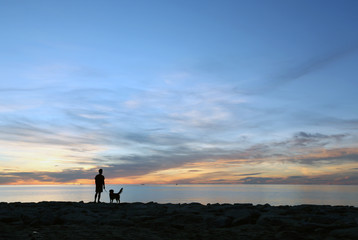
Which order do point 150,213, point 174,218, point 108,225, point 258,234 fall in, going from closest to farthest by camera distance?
1. point 258,234
2. point 108,225
3. point 174,218
4. point 150,213

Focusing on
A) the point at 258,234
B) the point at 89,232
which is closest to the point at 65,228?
the point at 89,232

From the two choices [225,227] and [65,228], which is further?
[225,227]

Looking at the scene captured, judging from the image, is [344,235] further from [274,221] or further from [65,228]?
[65,228]

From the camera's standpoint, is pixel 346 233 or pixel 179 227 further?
pixel 179 227

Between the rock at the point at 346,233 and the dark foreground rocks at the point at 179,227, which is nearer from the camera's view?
the rock at the point at 346,233

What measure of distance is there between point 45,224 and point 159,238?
139 inches

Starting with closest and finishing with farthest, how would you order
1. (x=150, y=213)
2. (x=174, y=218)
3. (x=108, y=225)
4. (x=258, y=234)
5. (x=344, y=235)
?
(x=344, y=235)
(x=258, y=234)
(x=108, y=225)
(x=174, y=218)
(x=150, y=213)

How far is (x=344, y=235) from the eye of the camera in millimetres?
6543

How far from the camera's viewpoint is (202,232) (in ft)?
24.1

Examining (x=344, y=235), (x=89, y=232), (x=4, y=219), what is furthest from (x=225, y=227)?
(x=4, y=219)

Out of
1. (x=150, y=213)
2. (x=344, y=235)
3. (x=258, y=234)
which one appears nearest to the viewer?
(x=344, y=235)

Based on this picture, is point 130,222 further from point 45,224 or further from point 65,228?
point 45,224

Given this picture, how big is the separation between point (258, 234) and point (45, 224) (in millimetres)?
5661

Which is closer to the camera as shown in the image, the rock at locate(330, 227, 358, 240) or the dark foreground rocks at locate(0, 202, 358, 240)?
the rock at locate(330, 227, 358, 240)
